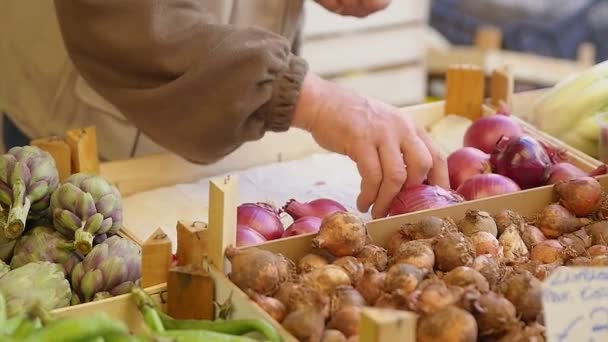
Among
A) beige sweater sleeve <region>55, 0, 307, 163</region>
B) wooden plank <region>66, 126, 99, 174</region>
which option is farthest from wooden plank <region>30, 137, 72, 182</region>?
beige sweater sleeve <region>55, 0, 307, 163</region>

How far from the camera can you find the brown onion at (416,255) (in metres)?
1.14

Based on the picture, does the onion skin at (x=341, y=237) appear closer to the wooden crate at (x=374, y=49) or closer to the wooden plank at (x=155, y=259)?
the wooden plank at (x=155, y=259)

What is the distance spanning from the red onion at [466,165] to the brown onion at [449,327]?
0.62m

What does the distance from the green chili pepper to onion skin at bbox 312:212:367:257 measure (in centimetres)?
19

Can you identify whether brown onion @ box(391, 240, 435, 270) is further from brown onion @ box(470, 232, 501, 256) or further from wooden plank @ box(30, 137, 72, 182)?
wooden plank @ box(30, 137, 72, 182)

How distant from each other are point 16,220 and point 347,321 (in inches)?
18.8

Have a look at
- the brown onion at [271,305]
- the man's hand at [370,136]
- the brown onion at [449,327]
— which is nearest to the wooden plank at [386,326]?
the brown onion at [449,327]

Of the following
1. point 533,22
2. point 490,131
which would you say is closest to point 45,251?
point 490,131

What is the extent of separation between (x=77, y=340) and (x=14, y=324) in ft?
0.34

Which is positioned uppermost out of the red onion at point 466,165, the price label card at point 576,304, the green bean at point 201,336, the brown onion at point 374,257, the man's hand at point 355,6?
the man's hand at point 355,6

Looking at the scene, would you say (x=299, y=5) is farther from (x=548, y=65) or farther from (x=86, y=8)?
(x=548, y=65)

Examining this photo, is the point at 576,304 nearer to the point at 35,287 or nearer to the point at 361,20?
the point at 35,287

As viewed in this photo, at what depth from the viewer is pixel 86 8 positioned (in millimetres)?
1487

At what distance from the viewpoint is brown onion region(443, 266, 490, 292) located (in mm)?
1061
